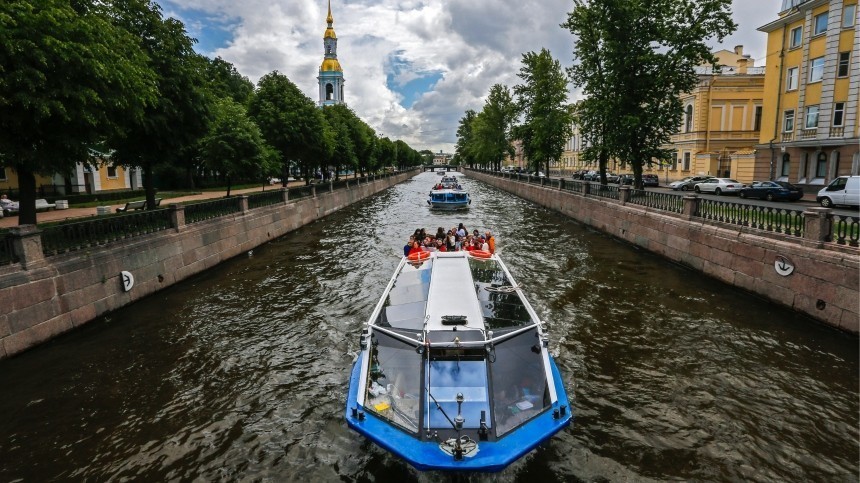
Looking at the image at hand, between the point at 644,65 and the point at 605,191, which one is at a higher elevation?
the point at 644,65

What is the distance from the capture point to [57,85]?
10.7 metres

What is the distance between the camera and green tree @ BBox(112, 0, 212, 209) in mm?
16891

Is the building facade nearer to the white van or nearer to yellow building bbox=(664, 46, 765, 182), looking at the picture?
yellow building bbox=(664, 46, 765, 182)

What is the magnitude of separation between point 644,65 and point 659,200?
30.5 ft

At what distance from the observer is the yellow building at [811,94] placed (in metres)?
31.0

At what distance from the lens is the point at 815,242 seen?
11250mm

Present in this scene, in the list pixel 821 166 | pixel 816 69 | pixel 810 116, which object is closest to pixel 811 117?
pixel 810 116

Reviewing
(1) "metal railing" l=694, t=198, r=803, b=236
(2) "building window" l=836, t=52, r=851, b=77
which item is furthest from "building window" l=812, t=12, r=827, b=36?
(1) "metal railing" l=694, t=198, r=803, b=236

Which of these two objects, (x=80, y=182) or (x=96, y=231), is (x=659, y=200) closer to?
(x=96, y=231)

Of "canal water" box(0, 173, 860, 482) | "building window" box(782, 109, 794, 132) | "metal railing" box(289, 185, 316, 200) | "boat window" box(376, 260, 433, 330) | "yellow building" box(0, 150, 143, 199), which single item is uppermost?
"building window" box(782, 109, 794, 132)

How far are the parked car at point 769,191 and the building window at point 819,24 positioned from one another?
12886 mm

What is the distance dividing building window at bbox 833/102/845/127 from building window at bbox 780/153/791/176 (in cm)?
414

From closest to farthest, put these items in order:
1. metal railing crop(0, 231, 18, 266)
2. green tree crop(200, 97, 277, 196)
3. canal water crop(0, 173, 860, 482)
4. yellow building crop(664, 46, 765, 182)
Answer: canal water crop(0, 173, 860, 482) < metal railing crop(0, 231, 18, 266) < green tree crop(200, 97, 277, 196) < yellow building crop(664, 46, 765, 182)

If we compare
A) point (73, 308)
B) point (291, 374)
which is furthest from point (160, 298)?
point (291, 374)
